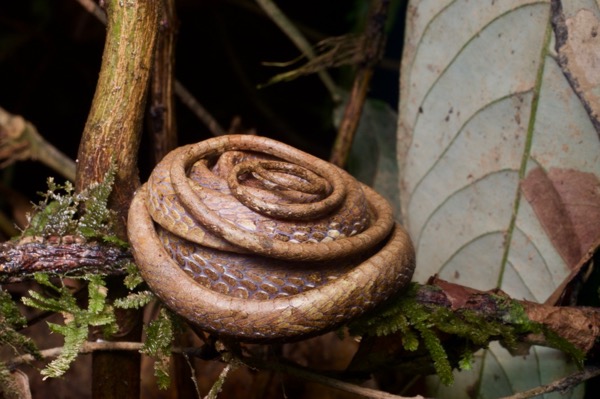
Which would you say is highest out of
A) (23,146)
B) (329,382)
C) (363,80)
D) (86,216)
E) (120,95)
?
(363,80)

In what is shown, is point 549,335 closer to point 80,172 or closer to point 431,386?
point 431,386

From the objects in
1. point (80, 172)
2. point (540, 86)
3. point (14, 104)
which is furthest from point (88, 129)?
point (14, 104)

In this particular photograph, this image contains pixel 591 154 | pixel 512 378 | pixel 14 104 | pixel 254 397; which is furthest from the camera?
pixel 14 104

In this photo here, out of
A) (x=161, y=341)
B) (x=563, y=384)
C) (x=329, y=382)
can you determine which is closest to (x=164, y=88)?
(x=161, y=341)

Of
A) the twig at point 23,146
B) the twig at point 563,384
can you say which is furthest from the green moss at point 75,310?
the twig at point 23,146

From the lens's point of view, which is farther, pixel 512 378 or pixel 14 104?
pixel 14 104

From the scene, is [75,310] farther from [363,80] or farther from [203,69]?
[203,69]

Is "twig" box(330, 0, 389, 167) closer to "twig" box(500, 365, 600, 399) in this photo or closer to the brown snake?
the brown snake
